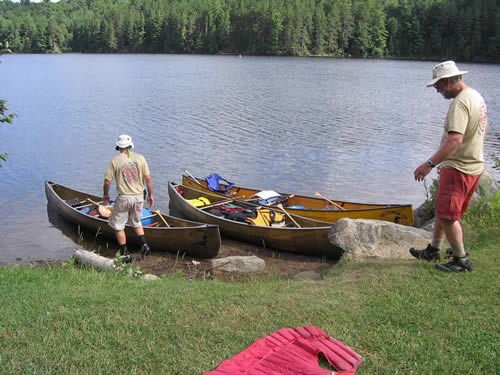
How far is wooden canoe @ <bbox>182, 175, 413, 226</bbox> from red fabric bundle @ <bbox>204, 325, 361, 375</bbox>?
7307mm

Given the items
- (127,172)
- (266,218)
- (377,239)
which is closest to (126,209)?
(127,172)

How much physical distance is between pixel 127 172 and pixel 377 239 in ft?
15.2

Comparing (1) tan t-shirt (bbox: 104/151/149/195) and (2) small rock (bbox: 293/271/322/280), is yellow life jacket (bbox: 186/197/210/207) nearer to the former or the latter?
(1) tan t-shirt (bbox: 104/151/149/195)

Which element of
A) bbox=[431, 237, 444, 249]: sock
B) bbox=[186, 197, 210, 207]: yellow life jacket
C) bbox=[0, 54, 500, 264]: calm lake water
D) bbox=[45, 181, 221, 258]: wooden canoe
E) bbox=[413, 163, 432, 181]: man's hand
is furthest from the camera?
bbox=[0, 54, 500, 264]: calm lake water

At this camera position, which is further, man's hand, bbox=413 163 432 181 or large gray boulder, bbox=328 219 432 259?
large gray boulder, bbox=328 219 432 259

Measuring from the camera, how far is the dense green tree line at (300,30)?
322ft

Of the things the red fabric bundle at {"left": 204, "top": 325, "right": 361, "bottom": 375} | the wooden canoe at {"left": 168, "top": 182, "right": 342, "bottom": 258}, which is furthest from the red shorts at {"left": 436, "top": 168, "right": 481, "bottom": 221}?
the wooden canoe at {"left": 168, "top": 182, "right": 342, "bottom": 258}

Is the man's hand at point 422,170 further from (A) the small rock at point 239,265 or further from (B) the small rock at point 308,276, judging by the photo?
(A) the small rock at point 239,265

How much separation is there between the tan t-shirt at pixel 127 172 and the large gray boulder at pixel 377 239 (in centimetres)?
379

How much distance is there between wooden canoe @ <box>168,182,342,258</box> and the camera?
11.0 metres

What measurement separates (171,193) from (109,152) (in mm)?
8861

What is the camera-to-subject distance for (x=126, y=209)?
9734 mm

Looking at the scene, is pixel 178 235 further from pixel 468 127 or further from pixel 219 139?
pixel 219 139

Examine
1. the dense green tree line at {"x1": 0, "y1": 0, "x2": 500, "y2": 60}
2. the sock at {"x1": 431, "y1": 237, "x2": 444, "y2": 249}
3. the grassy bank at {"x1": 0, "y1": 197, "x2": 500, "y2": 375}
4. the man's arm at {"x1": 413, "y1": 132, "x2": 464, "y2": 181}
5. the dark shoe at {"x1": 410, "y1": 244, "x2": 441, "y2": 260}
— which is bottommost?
the grassy bank at {"x1": 0, "y1": 197, "x2": 500, "y2": 375}
